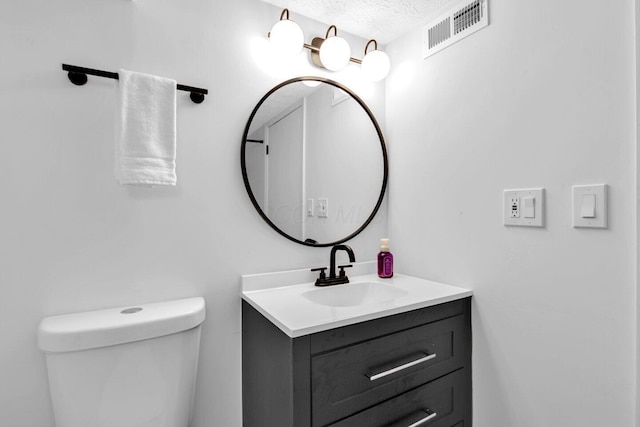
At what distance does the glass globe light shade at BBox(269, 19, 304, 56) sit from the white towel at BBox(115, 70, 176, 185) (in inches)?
18.2

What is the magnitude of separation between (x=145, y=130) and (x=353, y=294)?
102cm

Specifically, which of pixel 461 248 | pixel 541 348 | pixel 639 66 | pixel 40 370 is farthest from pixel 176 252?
pixel 639 66

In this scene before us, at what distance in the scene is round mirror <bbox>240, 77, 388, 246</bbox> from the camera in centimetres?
131

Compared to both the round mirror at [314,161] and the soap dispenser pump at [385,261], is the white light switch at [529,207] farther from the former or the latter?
the round mirror at [314,161]

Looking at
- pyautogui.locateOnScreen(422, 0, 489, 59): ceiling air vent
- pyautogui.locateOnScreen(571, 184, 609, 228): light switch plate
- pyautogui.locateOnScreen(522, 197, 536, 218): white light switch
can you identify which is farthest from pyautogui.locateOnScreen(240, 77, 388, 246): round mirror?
pyautogui.locateOnScreen(571, 184, 609, 228): light switch plate

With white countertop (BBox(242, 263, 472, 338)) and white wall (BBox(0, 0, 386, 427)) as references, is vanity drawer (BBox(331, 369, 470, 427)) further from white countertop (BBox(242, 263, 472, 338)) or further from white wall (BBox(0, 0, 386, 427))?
white wall (BBox(0, 0, 386, 427))

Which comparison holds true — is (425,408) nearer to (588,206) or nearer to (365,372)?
(365,372)

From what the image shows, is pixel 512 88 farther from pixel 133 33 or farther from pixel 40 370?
pixel 40 370

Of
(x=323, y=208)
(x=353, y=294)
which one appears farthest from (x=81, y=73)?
(x=353, y=294)

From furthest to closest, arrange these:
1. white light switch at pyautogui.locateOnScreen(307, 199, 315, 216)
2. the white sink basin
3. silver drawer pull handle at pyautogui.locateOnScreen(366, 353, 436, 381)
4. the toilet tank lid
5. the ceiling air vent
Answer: white light switch at pyautogui.locateOnScreen(307, 199, 315, 216) → the white sink basin → the ceiling air vent → silver drawer pull handle at pyautogui.locateOnScreen(366, 353, 436, 381) → the toilet tank lid

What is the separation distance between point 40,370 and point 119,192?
0.59m

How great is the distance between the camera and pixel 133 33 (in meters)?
1.08

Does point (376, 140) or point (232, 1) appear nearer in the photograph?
point (232, 1)

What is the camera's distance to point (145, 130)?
100cm
